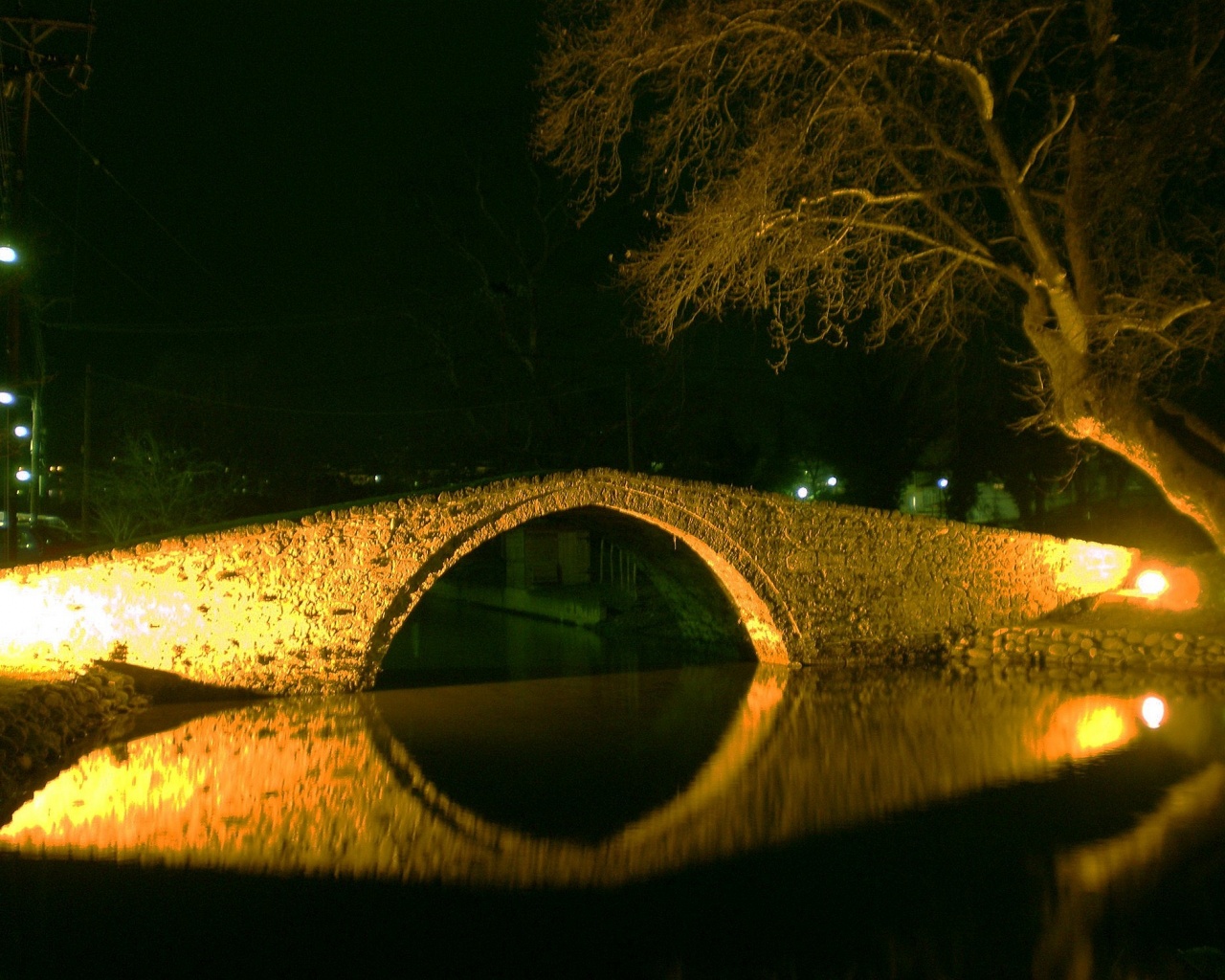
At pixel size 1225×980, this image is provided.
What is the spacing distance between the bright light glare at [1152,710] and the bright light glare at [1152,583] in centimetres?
366

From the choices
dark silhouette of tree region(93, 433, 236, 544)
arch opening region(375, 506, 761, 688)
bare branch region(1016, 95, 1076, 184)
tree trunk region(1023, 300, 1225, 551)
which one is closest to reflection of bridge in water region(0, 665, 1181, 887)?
tree trunk region(1023, 300, 1225, 551)

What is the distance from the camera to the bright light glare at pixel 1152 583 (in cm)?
1527

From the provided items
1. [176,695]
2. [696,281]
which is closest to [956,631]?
[696,281]

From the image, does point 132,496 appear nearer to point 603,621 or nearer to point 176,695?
point 603,621

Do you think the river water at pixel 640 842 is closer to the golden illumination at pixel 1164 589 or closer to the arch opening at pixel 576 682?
the arch opening at pixel 576 682

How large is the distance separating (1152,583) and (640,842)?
11037 mm

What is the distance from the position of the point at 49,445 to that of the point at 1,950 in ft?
125

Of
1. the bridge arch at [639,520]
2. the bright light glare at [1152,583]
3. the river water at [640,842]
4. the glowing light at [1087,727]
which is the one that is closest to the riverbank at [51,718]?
the river water at [640,842]

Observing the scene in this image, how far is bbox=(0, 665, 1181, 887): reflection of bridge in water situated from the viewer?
697 cm

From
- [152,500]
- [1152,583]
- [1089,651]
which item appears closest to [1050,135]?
[1089,651]

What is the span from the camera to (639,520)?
15938mm

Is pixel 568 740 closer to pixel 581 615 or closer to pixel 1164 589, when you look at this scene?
pixel 1164 589

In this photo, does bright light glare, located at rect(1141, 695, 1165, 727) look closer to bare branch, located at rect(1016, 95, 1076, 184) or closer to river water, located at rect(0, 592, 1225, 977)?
river water, located at rect(0, 592, 1225, 977)

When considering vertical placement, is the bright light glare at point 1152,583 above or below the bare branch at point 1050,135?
below
